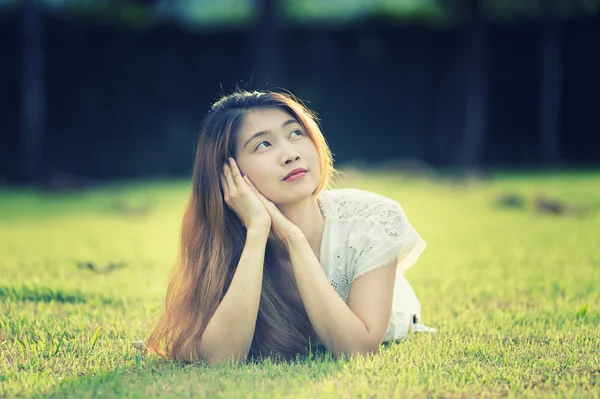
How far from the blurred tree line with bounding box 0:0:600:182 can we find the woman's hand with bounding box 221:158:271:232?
11947mm

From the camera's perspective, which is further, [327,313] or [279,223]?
[279,223]

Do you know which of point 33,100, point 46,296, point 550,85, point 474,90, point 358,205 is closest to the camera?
point 358,205

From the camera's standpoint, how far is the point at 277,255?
323 centimetres

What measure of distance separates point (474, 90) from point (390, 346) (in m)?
12.9

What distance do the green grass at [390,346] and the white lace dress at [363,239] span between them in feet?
1.09

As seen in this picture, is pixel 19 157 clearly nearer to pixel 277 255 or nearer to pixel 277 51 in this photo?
pixel 277 51

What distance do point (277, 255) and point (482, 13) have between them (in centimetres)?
1314

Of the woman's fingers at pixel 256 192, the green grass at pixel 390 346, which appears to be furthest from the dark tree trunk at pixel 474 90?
the woman's fingers at pixel 256 192

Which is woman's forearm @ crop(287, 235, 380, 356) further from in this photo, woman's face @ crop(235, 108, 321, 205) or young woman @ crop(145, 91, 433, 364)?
woman's face @ crop(235, 108, 321, 205)

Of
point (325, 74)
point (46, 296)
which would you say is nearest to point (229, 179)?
point (46, 296)

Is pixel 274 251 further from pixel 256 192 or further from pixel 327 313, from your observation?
pixel 327 313

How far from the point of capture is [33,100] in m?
14.6

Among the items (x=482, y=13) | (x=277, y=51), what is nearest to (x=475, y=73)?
(x=482, y=13)

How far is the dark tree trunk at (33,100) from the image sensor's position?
14.5m
